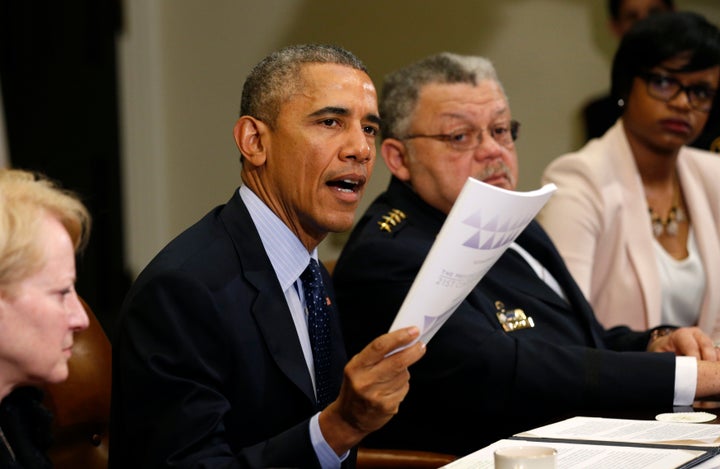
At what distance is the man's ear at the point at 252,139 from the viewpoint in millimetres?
1924

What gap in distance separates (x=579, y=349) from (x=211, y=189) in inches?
116

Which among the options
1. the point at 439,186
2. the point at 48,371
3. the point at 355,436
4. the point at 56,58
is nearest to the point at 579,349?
the point at 439,186

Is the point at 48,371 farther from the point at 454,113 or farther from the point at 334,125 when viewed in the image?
the point at 454,113

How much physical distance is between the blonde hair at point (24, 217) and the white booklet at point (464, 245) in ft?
1.53

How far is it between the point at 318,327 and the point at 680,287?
1618 mm

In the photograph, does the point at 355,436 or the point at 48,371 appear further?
the point at 355,436

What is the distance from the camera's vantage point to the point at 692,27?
3111 mm

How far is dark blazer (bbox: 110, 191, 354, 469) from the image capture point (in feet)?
5.18

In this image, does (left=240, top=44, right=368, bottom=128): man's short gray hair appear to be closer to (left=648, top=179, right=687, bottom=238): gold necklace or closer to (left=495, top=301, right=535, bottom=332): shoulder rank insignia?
(left=495, top=301, right=535, bottom=332): shoulder rank insignia

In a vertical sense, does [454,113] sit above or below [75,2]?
below

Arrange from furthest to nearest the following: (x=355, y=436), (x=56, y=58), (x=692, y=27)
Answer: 1. (x=56, y=58)
2. (x=692, y=27)
3. (x=355, y=436)

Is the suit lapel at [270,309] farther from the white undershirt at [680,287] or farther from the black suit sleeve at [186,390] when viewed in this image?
the white undershirt at [680,287]

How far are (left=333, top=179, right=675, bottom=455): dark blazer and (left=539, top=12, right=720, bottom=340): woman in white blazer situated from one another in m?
0.68

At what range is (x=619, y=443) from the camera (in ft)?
5.42
